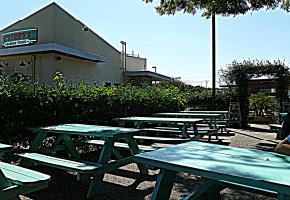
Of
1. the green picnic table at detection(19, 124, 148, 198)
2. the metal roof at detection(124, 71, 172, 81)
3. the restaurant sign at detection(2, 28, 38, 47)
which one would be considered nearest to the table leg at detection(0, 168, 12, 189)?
the green picnic table at detection(19, 124, 148, 198)

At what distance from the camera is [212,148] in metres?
2.42

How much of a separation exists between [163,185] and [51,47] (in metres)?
11.7

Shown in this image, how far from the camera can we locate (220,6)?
24.6ft

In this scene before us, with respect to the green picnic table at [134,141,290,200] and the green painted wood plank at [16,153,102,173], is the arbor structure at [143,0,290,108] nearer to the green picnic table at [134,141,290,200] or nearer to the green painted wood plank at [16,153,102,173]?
the green painted wood plank at [16,153,102,173]

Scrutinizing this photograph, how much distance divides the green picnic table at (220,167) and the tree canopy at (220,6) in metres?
5.98

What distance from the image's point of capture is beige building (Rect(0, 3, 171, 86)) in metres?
13.5

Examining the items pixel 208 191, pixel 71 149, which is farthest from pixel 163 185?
pixel 71 149

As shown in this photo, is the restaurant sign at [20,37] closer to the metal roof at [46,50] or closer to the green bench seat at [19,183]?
the metal roof at [46,50]

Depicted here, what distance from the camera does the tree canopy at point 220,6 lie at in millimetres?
7563

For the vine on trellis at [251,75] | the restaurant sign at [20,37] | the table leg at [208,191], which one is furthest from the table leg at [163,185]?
the restaurant sign at [20,37]

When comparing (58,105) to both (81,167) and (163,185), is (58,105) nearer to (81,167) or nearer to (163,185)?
(81,167)

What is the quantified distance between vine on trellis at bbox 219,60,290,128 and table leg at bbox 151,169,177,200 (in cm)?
984

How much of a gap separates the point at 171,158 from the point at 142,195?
1532 mm

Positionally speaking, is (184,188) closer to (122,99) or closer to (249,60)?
(122,99)
